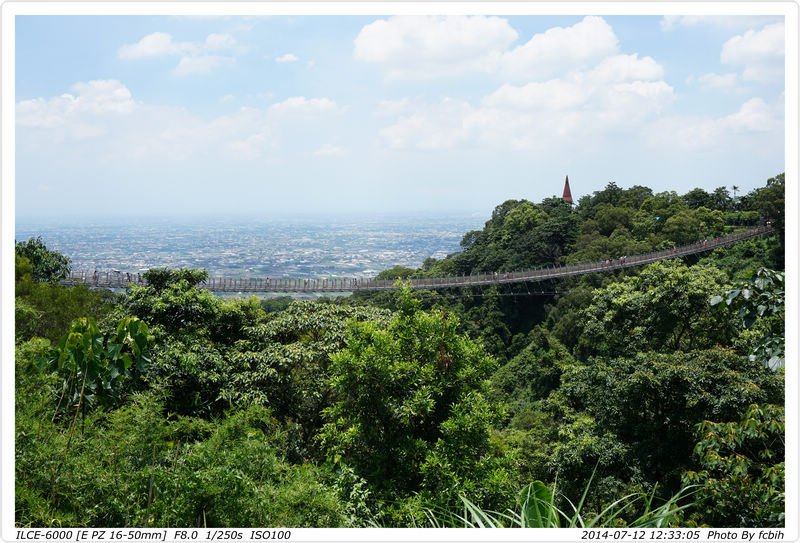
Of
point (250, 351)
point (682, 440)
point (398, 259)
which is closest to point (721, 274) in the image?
point (682, 440)

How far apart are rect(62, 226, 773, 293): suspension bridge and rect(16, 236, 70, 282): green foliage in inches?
13.0

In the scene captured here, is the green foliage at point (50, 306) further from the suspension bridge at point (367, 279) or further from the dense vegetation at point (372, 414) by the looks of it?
the suspension bridge at point (367, 279)

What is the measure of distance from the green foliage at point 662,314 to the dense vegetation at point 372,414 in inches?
1.3

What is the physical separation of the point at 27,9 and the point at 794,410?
4.94 meters

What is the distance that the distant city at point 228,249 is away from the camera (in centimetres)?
1817

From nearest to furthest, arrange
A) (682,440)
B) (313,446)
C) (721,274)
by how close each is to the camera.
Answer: (313,446), (682,440), (721,274)

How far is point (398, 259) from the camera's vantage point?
118ft

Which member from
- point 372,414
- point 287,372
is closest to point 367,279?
point 287,372

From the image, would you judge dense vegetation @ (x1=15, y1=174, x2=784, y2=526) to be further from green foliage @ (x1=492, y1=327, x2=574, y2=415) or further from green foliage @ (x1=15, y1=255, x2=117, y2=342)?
green foliage @ (x1=492, y1=327, x2=574, y2=415)

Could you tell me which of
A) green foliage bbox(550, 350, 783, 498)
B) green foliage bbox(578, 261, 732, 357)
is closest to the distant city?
green foliage bbox(550, 350, 783, 498)

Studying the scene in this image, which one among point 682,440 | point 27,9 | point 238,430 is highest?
point 27,9

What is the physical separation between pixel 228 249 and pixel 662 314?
1818cm

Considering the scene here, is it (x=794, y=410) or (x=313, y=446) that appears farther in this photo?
(x=313, y=446)

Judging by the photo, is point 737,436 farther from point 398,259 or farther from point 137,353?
point 398,259
